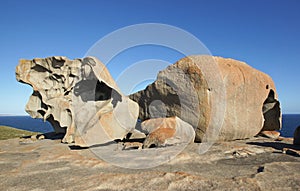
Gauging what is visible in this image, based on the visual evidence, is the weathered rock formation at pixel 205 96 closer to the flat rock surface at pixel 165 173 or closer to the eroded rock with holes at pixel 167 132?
the eroded rock with holes at pixel 167 132

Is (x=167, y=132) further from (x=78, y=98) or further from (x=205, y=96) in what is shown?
(x=78, y=98)

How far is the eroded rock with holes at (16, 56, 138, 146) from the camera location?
10.3 m

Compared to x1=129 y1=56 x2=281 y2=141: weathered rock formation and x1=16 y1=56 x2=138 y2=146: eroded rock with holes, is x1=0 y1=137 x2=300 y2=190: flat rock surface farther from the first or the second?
x1=129 y1=56 x2=281 y2=141: weathered rock formation

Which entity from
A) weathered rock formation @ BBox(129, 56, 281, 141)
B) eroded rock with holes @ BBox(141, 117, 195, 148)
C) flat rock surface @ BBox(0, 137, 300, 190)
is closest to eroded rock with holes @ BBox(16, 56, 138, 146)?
eroded rock with holes @ BBox(141, 117, 195, 148)

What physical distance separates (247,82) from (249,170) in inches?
285

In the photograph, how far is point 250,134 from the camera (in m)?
12.4

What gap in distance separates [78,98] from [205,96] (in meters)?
6.38

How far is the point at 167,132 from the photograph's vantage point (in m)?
9.73

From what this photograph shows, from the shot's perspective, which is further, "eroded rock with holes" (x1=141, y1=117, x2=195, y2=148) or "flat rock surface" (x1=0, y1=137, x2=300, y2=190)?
"eroded rock with holes" (x1=141, y1=117, x2=195, y2=148)

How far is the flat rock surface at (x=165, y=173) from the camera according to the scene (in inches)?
183

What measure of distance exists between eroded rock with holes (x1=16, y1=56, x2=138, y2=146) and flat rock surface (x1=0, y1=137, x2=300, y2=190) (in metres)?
2.69

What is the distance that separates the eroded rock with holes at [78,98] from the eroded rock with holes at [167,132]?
135 centimetres

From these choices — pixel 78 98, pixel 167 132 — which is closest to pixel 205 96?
pixel 167 132

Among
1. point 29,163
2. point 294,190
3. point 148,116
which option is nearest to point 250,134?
point 148,116
